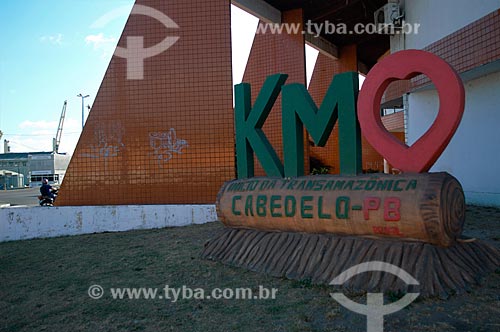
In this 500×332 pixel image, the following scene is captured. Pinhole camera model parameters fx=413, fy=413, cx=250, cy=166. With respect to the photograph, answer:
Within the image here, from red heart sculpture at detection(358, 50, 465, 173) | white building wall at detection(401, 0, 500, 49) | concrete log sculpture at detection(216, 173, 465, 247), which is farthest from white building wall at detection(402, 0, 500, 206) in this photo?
concrete log sculpture at detection(216, 173, 465, 247)

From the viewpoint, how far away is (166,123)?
33.0ft

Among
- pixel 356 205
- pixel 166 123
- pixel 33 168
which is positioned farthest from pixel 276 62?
pixel 33 168

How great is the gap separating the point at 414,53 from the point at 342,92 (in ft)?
3.10

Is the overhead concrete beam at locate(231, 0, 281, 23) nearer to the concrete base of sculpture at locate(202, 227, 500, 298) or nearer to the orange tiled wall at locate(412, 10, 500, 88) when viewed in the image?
the orange tiled wall at locate(412, 10, 500, 88)

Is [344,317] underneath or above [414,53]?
underneath

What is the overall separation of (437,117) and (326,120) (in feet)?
4.49

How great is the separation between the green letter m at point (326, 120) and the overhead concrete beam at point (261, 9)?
278 inches

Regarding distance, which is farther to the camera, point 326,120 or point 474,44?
point 474,44

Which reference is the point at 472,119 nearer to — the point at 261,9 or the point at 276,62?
the point at 276,62

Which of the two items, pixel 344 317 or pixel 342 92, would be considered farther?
pixel 342 92

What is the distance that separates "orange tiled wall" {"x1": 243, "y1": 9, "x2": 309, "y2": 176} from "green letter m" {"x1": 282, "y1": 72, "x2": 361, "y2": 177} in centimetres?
659

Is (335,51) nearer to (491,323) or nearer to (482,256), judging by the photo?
(482,256)

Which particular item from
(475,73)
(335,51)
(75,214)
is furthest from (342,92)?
(335,51)

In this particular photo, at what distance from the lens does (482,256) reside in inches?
180
